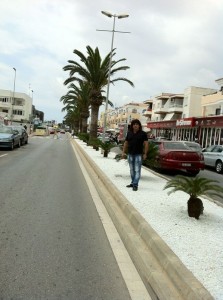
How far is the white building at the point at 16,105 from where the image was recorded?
112 meters

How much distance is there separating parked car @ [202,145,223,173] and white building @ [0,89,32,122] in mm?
90703

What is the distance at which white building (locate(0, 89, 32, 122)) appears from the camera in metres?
112

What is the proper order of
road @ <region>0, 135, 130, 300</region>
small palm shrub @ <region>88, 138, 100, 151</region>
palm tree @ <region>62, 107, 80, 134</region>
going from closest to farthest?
road @ <region>0, 135, 130, 300</region>
small palm shrub @ <region>88, 138, 100, 151</region>
palm tree @ <region>62, 107, 80, 134</region>

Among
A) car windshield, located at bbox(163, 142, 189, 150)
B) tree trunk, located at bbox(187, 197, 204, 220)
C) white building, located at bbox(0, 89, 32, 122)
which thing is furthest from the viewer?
white building, located at bbox(0, 89, 32, 122)

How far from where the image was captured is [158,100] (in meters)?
87.6

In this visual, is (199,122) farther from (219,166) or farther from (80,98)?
(219,166)

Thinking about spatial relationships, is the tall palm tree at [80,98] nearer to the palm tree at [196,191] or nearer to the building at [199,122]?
the building at [199,122]

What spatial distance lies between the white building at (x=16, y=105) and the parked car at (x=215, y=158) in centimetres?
9070

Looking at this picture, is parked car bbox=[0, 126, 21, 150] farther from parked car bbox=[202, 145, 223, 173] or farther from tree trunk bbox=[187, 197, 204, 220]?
tree trunk bbox=[187, 197, 204, 220]

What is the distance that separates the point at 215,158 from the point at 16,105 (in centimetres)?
9803

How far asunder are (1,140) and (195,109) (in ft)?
162

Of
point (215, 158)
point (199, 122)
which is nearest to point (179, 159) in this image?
point (215, 158)

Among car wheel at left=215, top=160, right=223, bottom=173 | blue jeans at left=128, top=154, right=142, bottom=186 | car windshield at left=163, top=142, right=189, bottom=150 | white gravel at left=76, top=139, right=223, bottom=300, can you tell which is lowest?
car wheel at left=215, top=160, right=223, bottom=173

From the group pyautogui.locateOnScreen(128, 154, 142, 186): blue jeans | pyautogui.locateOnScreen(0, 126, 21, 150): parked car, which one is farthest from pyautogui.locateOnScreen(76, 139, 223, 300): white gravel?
pyautogui.locateOnScreen(0, 126, 21, 150): parked car
